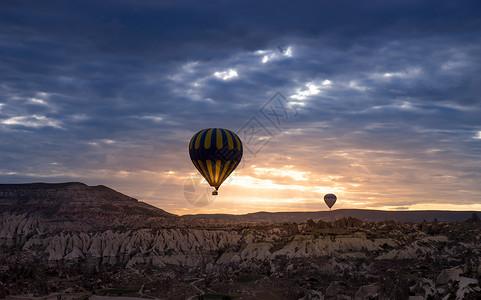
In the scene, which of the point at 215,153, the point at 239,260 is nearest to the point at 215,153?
the point at 215,153

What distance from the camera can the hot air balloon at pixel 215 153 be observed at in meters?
92.2

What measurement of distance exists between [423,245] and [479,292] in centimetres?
7924

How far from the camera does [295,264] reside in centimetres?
12700

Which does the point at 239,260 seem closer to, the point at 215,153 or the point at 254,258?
the point at 254,258

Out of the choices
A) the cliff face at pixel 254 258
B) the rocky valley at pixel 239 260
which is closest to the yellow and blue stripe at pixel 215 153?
the rocky valley at pixel 239 260

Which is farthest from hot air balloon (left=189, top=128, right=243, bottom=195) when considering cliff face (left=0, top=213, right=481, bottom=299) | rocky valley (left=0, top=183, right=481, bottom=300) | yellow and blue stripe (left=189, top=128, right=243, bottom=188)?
cliff face (left=0, top=213, right=481, bottom=299)

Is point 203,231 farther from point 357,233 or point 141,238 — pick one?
point 357,233

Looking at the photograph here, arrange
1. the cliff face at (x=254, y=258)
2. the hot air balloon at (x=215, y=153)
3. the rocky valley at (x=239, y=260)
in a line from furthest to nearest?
the cliff face at (x=254, y=258)
the rocky valley at (x=239, y=260)
the hot air balloon at (x=215, y=153)

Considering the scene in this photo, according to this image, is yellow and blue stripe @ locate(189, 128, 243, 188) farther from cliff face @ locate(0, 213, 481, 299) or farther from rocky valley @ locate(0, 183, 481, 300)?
cliff face @ locate(0, 213, 481, 299)

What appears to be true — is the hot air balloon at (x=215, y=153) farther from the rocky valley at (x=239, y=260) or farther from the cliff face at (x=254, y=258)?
the cliff face at (x=254, y=258)

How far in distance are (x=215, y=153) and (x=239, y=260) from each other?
6222 centimetres

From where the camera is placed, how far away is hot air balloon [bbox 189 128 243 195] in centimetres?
9219

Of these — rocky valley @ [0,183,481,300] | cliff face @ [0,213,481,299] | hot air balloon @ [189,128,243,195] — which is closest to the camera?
hot air balloon @ [189,128,243,195]

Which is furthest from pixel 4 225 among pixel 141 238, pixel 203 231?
pixel 203 231
